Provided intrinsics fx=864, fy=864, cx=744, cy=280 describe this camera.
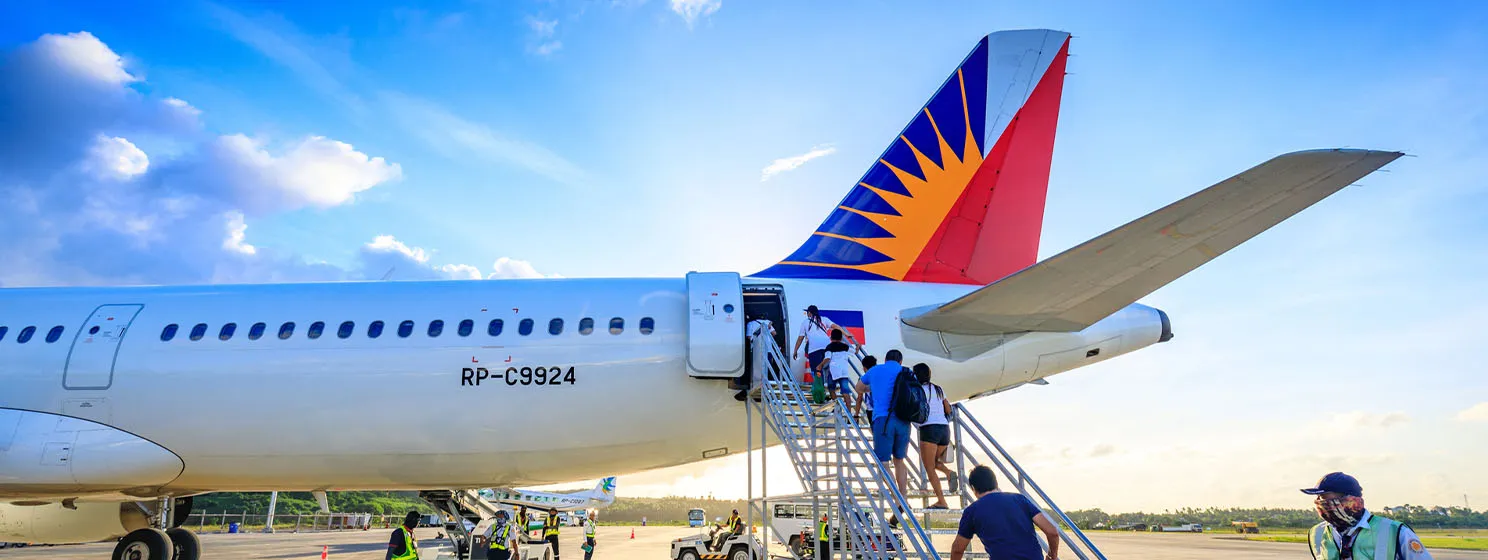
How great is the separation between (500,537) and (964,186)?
7.40 metres

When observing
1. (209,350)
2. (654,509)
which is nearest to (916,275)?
(209,350)

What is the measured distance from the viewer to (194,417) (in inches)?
349

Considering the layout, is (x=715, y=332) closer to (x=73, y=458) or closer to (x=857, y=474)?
(x=857, y=474)

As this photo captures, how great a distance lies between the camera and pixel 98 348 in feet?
30.5

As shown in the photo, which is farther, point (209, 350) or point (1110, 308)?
point (209, 350)

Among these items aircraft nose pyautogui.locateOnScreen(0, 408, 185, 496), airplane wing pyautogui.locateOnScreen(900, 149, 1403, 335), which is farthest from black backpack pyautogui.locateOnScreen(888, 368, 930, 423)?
aircraft nose pyautogui.locateOnScreen(0, 408, 185, 496)

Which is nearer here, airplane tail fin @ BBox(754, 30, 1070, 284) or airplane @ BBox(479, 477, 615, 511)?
airplane tail fin @ BBox(754, 30, 1070, 284)

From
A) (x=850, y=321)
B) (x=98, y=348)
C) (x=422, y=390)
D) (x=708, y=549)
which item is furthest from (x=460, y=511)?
(x=850, y=321)

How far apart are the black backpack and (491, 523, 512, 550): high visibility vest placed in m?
6.82

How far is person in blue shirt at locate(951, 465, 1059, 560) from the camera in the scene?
4.05 metres

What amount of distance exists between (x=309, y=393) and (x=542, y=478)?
2.53 meters

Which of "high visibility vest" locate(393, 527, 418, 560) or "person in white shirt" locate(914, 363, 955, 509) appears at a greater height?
"person in white shirt" locate(914, 363, 955, 509)

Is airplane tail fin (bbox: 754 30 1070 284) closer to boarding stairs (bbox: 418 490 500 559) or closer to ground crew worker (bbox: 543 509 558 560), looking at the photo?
boarding stairs (bbox: 418 490 500 559)

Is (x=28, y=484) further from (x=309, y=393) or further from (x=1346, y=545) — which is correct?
(x=1346, y=545)
